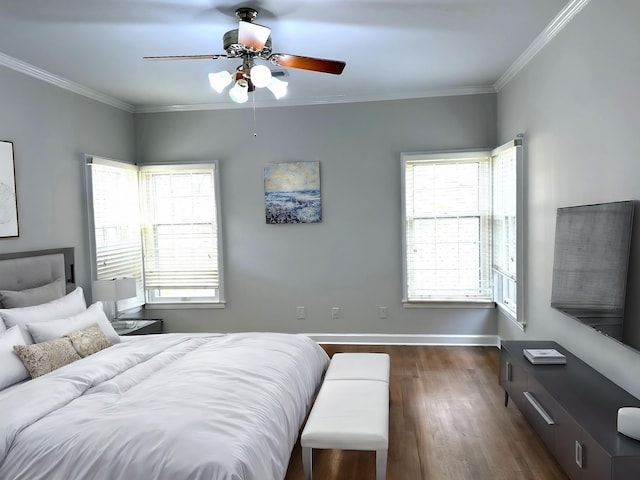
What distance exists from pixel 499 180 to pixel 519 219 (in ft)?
2.44

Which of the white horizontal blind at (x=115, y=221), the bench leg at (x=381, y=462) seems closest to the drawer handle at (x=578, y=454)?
the bench leg at (x=381, y=462)

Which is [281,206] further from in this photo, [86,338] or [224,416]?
[224,416]

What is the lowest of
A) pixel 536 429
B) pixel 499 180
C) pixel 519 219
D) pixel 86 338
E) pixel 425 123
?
pixel 536 429

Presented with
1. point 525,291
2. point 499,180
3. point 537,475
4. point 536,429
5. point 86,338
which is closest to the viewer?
point 537,475

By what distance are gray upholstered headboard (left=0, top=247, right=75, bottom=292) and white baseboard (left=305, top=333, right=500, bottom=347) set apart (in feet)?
8.67

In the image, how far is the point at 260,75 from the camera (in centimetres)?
280

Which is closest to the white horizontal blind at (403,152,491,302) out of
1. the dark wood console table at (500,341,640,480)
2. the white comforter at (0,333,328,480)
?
the dark wood console table at (500,341,640,480)

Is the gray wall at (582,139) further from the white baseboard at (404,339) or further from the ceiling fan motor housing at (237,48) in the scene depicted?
the ceiling fan motor housing at (237,48)

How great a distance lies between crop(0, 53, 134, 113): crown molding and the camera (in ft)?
12.1

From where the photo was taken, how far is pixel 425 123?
513 centimetres

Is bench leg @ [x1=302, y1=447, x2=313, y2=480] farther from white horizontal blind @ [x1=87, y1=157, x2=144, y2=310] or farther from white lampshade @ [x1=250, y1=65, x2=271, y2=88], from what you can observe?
white horizontal blind @ [x1=87, y1=157, x2=144, y2=310]

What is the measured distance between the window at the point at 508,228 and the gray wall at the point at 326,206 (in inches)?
18.0

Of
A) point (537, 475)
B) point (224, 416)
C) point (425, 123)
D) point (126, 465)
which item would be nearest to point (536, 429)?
point (537, 475)

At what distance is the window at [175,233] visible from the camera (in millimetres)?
5461
